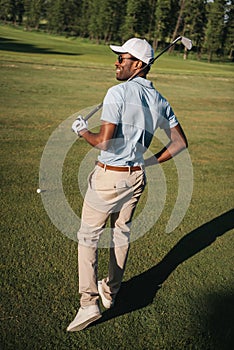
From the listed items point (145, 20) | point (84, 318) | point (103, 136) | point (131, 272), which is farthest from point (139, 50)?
point (145, 20)

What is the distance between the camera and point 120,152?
3.00 metres

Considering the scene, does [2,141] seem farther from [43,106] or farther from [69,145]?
[43,106]

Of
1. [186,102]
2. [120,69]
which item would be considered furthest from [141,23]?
[120,69]

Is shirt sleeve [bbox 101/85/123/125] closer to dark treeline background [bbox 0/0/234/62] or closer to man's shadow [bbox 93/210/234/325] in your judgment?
man's shadow [bbox 93/210/234/325]

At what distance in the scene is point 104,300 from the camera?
11.6 feet

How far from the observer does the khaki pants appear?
3.09 meters

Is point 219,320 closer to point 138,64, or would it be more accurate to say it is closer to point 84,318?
point 84,318

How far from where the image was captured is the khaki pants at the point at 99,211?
309 centimetres

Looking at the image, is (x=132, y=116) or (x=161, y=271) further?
(x=161, y=271)

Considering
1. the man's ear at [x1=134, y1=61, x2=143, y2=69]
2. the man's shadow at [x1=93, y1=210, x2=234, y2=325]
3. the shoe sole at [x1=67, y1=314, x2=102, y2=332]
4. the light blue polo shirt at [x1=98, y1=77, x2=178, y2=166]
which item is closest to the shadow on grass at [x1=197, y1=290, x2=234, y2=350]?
the man's shadow at [x1=93, y1=210, x2=234, y2=325]

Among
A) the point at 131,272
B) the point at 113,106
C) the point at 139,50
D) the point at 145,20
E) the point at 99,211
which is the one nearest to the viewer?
the point at 113,106

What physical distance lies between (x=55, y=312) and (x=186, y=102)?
15094 millimetres

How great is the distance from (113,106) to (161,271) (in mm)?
2091

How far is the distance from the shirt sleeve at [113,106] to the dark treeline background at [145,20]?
62.1m
